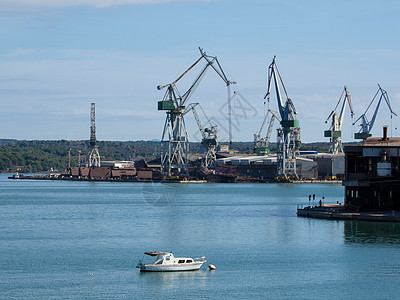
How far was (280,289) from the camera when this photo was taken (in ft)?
136

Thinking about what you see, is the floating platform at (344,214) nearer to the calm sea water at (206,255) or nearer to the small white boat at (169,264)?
the calm sea water at (206,255)

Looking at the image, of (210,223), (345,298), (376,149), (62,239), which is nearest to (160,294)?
(345,298)

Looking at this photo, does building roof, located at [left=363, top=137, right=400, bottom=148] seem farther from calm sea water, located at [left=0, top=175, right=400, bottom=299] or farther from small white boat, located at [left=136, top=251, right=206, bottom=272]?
small white boat, located at [left=136, top=251, right=206, bottom=272]

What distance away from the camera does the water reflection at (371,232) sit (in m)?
59.2

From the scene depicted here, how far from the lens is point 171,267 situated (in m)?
45.5

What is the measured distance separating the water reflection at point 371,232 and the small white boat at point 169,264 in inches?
652

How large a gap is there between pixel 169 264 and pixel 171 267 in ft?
0.80

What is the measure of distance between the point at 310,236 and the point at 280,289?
2093cm

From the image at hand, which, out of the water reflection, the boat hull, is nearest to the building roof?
the water reflection

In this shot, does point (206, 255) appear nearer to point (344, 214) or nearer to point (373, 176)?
point (344, 214)

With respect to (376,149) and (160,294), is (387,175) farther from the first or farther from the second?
(160,294)

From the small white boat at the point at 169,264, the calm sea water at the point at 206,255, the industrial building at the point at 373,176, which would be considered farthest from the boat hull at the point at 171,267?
the industrial building at the point at 373,176

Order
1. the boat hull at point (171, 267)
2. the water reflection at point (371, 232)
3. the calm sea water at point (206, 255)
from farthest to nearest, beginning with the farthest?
1. the water reflection at point (371, 232)
2. the boat hull at point (171, 267)
3. the calm sea water at point (206, 255)

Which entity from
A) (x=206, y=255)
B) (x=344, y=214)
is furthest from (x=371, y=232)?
(x=206, y=255)
